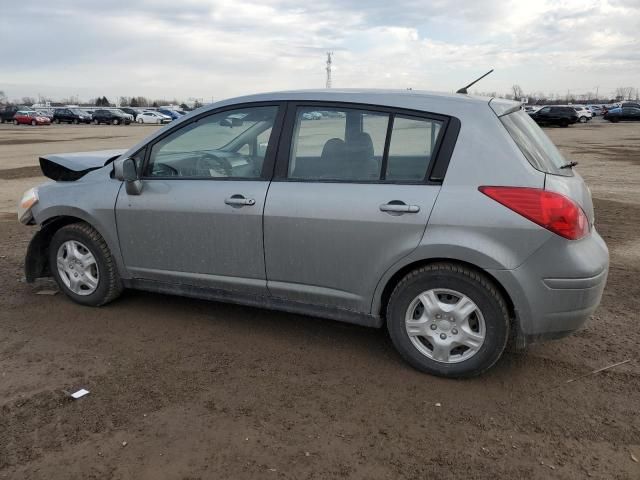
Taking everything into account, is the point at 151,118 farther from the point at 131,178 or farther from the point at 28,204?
the point at 131,178

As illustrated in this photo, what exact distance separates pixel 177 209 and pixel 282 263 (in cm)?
92

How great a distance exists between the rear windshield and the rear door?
44cm

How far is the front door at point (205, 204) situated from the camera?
3.85 meters

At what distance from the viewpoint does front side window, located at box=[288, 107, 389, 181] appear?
3561 mm

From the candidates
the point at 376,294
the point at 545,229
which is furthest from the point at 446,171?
the point at 376,294

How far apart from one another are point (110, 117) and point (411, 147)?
53.9 m

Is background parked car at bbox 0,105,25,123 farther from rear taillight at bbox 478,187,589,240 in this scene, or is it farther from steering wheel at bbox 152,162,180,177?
rear taillight at bbox 478,187,589,240

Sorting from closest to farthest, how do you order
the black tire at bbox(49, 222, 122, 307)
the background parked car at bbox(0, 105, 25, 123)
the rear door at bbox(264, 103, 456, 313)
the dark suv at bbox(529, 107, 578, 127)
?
1. the rear door at bbox(264, 103, 456, 313)
2. the black tire at bbox(49, 222, 122, 307)
3. the dark suv at bbox(529, 107, 578, 127)
4. the background parked car at bbox(0, 105, 25, 123)

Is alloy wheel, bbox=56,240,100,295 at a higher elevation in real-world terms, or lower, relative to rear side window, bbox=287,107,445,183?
lower

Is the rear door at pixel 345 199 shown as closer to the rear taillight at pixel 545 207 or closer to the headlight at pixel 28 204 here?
the rear taillight at pixel 545 207

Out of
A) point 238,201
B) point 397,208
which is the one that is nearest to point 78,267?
point 238,201

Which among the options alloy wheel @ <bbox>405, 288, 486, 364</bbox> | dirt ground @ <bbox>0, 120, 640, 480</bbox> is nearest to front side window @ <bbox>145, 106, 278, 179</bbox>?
dirt ground @ <bbox>0, 120, 640, 480</bbox>

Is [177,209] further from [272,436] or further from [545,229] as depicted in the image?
[545,229]

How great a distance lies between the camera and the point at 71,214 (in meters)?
4.51
